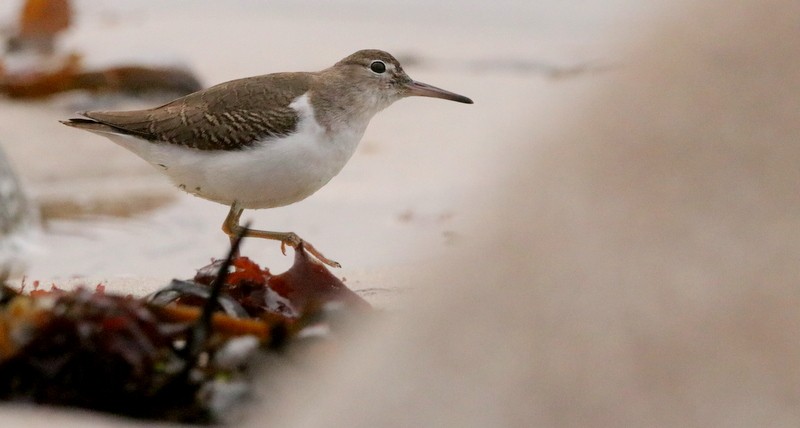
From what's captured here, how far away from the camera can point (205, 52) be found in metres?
10.1

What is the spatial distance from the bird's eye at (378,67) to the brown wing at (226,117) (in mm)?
315

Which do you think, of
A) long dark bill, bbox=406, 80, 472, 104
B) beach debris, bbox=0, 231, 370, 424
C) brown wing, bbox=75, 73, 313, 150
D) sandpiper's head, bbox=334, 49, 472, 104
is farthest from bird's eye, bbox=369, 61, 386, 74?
beach debris, bbox=0, 231, 370, 424

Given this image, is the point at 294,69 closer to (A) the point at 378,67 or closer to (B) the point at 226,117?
(A) the point at 378,67

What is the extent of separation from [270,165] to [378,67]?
88cm

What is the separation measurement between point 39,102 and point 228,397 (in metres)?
6.73

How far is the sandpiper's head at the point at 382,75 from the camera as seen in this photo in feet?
16.3

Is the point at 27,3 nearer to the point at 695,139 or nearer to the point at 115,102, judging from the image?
the point at 115,102

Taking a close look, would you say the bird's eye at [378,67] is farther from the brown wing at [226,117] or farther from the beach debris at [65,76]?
the beach debris at [65,76]

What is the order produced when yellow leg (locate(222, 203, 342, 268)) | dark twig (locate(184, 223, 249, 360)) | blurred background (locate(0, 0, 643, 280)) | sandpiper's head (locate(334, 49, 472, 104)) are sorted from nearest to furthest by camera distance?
1. dark twig (locate(184, 223, 249, 360))
2. yellow leg (locate(222, 203, 342, 268))
3. sandpiper's head (locate(334, 49, 472, 104))
4. blurred background (locate(0, 0, 643, 280))

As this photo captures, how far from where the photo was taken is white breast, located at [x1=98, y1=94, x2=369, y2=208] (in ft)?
14.6

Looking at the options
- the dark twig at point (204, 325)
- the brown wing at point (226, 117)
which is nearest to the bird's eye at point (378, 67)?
the brown wing at point (226, 117)

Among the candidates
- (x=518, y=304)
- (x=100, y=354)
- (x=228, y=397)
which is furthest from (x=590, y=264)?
(x=100, y=354)

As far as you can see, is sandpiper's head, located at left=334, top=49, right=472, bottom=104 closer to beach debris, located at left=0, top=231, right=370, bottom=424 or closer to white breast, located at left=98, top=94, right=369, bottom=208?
white breast, located at left=98, top=94, right=369, bottom=208

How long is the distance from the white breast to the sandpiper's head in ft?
1.10
